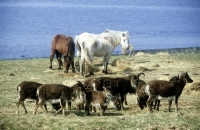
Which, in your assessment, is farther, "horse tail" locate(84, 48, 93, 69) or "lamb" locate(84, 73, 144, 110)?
"horse tail" locate(84, 48, 93, 69)

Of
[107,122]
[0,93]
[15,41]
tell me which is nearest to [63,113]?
[107,122]

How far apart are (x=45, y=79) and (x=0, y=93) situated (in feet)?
13.3

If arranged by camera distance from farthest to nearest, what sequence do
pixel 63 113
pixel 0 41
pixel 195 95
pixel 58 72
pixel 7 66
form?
1. pixel 0 41
2. pixel 7 66
3. pixel 58 72
4. pixel 195 95
5. pixel 63 113

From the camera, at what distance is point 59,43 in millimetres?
27469

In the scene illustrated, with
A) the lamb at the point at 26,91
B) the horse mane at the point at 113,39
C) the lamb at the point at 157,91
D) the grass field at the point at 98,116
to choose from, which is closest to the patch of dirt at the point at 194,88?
the grass field at the point at 98,116

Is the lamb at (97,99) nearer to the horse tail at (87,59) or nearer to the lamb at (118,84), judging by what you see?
the lamb at (118,84)

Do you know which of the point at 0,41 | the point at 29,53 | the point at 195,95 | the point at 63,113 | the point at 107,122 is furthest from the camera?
the point at 0,41

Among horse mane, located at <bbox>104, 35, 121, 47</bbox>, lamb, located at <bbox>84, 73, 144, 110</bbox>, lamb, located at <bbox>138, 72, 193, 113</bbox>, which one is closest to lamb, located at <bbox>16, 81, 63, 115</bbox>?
lamb, located at <bbox>84, 73, 144, 110</bbox>

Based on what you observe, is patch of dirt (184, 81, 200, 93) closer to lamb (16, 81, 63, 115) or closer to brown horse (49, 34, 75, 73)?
lamb (16, 81, 63, 115)

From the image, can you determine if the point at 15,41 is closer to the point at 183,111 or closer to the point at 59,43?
the point at 59,43

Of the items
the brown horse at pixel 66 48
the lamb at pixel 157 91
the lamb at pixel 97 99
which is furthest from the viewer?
the brown horse at pixel 66 48

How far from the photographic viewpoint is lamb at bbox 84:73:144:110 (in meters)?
16.8

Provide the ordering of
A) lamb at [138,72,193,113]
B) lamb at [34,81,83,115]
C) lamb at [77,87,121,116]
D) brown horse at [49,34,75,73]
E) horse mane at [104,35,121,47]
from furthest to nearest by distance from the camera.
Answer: horse mane at [104,35,121,47] → brown horse at [49,34,75,73] → lamb at [138,72,193,113] → lamb at [77,87,121,116] → lamb at [34,81,83,115]

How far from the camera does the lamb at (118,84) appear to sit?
16.8m
